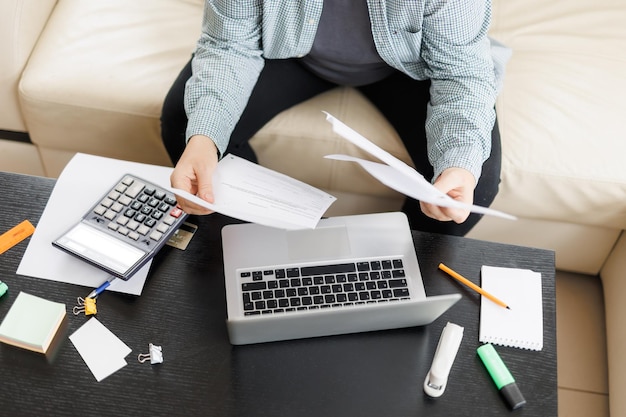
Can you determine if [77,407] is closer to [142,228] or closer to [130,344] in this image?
[130,344]

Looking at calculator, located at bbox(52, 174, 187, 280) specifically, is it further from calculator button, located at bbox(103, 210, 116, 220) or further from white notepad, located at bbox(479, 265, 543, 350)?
white notepad, located at bbox(479, 265, 543, 350)

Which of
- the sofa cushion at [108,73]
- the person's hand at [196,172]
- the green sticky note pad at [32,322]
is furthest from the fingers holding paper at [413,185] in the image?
the sofa cushion at [108,73]

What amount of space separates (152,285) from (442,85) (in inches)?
25.0

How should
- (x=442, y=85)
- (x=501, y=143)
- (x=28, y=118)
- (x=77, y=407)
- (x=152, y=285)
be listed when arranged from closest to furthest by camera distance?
(x=77, y=407) → (x=152, y=285) → (x=442, y=85) → (x=501, y=143) → (x=28, y=118)

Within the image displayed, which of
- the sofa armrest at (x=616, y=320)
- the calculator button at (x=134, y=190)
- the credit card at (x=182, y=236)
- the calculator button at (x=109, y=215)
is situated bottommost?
the sofa armrest at (x=616, y=320)

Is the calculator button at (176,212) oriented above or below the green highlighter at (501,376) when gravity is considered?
above

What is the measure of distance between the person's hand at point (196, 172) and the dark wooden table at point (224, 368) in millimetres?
107

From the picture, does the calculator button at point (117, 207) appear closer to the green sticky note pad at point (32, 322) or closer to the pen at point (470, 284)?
the green sticky note pad at point (32, 322)

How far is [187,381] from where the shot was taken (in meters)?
0.86

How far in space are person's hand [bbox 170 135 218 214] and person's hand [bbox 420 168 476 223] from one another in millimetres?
349

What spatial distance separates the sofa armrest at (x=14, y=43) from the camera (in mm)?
1383

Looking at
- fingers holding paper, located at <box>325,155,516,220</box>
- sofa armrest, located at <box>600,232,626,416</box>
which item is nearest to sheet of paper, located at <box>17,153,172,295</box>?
fingers holding paper, located at <box>325,155,516,220</box>

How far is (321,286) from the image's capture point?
0.94 metres

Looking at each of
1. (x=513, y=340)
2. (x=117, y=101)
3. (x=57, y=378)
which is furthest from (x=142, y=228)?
(x=513, y=340)
